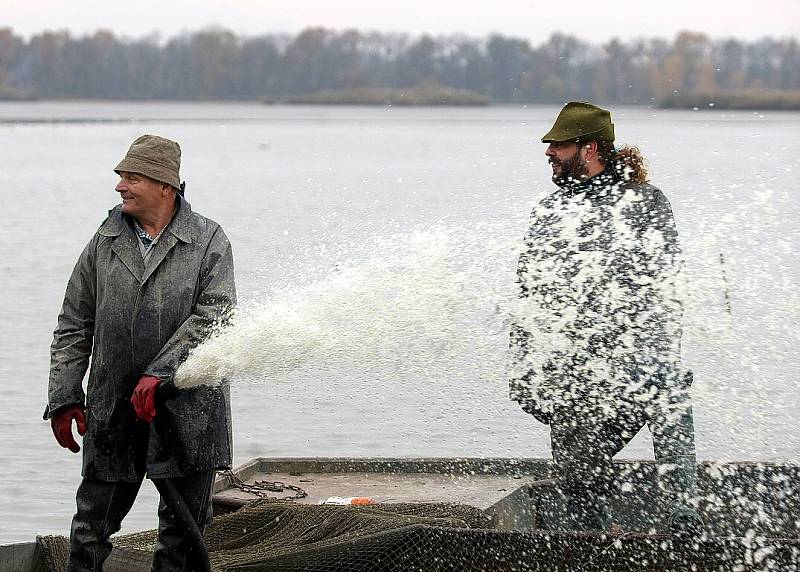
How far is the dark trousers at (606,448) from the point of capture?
6191 millimetres

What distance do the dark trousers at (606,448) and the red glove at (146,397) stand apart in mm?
Result: 1914

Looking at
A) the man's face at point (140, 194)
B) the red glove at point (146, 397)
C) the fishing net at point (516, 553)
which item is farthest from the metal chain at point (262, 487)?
the man's face at point (140, 194)

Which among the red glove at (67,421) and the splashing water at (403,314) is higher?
the splashing water at (403,314)

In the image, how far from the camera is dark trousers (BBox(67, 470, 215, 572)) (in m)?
5.56

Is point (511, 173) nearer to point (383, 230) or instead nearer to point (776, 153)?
point (383, 230)

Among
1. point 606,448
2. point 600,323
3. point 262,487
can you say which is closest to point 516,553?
point 606,448

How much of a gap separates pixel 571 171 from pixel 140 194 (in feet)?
6.39

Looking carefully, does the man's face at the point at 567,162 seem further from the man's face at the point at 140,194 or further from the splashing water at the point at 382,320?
the man's face at the point at 140,194

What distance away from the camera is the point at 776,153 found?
5328cm

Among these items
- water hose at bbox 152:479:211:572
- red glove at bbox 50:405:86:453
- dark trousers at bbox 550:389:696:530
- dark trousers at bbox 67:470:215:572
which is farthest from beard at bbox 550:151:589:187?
red glove at bbox 50:405:86:453

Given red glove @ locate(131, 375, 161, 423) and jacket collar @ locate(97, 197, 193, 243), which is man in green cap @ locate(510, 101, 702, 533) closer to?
jacket collar @ locate(97, 197, 193, 243)

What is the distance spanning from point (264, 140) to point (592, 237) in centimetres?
7613

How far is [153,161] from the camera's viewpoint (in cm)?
557

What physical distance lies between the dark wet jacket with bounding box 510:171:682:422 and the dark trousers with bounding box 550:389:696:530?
7cm
